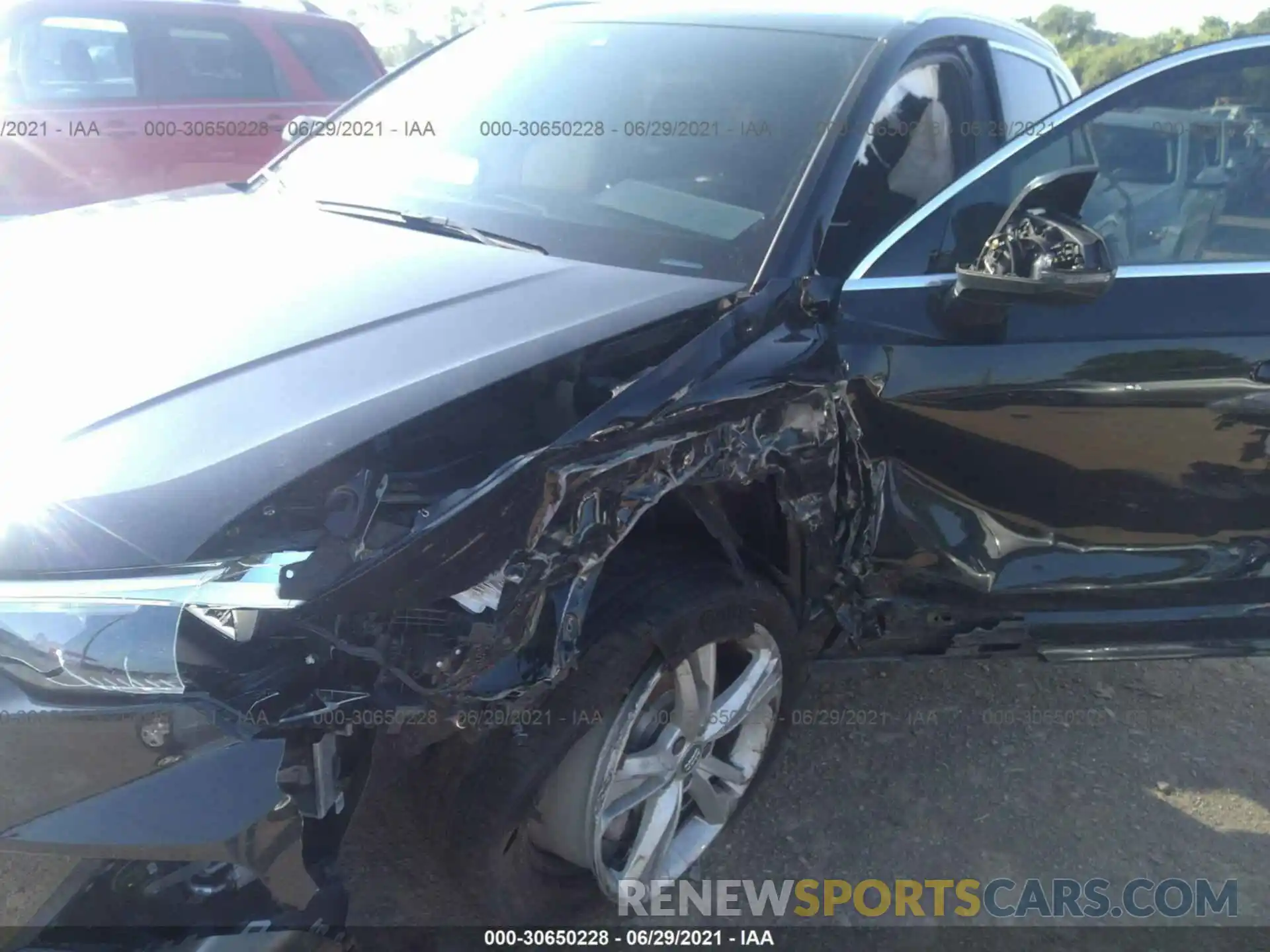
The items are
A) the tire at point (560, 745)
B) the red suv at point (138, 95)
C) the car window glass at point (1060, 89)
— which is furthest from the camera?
the red suv at point (138, 95)

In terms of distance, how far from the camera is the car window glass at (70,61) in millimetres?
5676

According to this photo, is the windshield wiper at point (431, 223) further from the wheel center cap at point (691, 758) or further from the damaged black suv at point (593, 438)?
the wheel center cap at point (691, 758)

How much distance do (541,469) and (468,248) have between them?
35.2 inches

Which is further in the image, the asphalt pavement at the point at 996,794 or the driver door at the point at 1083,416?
the asphalt pavement at the point at 996,794

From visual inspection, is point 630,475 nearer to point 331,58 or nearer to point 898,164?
point 898,164

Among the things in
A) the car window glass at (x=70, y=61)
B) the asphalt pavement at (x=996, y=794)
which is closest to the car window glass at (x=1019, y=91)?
the asphalt pavement at (x=996, y=794)

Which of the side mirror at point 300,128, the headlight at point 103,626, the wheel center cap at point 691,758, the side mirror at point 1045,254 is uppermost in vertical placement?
the side mirror at point 300,128

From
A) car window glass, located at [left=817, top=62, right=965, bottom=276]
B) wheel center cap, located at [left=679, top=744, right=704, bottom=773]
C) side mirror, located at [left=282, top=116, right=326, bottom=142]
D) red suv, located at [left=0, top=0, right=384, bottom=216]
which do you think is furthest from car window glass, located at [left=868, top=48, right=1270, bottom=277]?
red suv, located at [left=0, top=0, right=384, bottom=216]

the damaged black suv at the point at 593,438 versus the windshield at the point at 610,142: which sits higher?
the windshield at the point at 610,142

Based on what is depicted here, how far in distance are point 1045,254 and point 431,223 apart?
56.1 inches

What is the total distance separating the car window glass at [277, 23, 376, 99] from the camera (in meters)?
6.67

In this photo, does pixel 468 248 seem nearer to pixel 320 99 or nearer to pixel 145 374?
pixel 145 374

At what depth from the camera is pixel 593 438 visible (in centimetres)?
180

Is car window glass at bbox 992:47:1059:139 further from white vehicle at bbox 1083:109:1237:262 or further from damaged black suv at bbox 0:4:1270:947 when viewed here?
white vehicle at bbox 1083:109:1237:262
